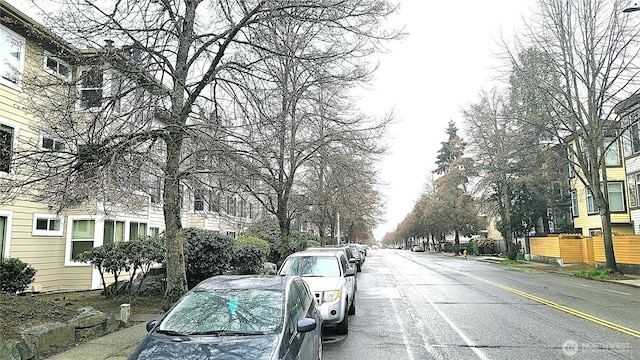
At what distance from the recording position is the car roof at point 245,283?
20.5 ft

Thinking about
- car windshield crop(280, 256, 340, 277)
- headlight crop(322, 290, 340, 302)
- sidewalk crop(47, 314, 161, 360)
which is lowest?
sidewalk crop(47, 314, 161, 360)

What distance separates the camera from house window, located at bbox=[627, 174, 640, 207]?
30641mm

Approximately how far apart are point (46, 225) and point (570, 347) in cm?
1644

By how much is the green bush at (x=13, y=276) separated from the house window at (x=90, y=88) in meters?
4.60

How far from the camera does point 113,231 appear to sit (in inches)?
778

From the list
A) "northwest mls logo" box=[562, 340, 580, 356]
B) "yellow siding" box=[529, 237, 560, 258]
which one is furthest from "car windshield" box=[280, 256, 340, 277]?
"yellow siding" box=[529, 237, 560, 258]

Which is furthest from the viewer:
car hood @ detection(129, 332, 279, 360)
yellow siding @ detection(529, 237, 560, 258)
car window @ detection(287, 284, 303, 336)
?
yellow siding @ detection(529, 237, 560, 258)

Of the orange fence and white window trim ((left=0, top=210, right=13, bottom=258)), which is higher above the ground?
white window trim ((left=0, top=210, right=13, bottom=258))

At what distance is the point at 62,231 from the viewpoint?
1747 cm

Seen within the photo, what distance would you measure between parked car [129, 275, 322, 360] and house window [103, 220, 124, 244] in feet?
47.8

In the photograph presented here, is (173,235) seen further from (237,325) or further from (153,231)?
(153,231)

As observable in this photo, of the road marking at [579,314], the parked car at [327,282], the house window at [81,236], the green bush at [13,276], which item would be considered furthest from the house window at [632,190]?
the green bush at [13,276]

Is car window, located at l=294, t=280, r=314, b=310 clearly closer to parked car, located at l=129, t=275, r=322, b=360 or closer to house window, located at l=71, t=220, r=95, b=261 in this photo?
parked car, located at l=129, t=275, r=322, b=360

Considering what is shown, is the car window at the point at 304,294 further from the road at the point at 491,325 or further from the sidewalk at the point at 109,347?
the sidewalk at the point at 109,347
